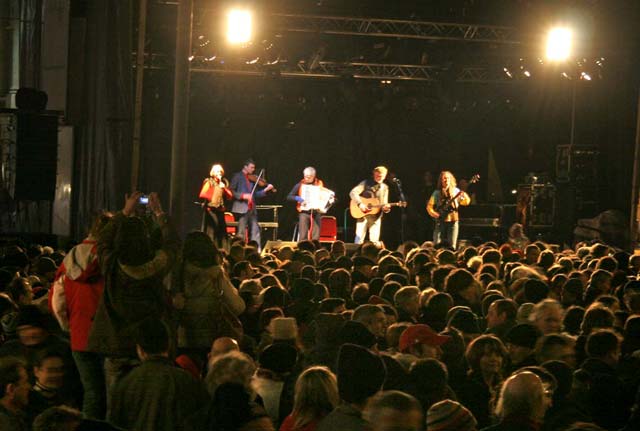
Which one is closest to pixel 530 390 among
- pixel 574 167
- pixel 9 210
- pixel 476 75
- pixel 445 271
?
pixel 445 271

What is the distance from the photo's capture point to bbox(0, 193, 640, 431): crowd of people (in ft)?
16.7

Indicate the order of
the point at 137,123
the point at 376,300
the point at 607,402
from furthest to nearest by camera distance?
the point at 137,123, the point at 376,300, the point at 607,402

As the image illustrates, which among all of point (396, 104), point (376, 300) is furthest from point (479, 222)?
point (376, 300)

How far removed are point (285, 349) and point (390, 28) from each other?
1871cm

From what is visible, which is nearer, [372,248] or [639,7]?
[372,248]

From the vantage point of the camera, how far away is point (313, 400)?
5098 mm

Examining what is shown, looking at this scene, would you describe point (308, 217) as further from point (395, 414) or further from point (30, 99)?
point (395, 414)

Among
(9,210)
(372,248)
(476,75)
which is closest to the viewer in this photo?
(372,248)

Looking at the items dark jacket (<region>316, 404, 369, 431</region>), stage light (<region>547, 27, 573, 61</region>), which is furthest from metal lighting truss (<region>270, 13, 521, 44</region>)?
dark jacket (<region>316, 404, 369, 431</region>)

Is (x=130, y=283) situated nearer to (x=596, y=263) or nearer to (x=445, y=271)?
(x=445, y=271)

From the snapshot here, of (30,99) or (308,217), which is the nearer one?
(30,99)

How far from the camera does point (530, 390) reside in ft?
16.6

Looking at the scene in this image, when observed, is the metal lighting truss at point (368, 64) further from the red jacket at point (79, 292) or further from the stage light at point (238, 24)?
the red jacket at point (79, 292)

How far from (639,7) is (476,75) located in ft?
17.7
